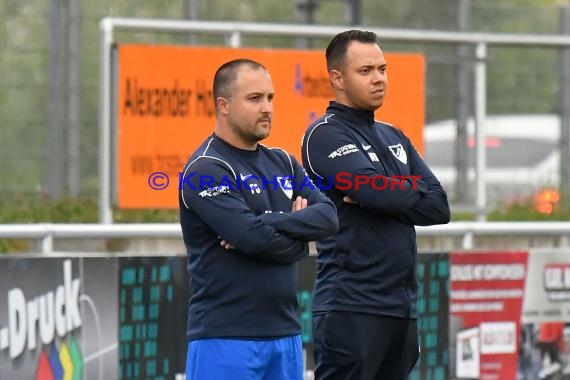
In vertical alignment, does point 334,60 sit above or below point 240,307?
above

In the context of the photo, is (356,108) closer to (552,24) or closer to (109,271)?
(109,271)

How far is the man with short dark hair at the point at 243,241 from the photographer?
573cm

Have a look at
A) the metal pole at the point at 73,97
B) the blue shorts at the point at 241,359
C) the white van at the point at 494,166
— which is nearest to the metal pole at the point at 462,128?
the white van at the point at 494,166

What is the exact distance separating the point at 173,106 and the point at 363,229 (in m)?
4.59

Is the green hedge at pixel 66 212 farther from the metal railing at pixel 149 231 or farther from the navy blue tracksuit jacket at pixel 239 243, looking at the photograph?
the navy blue tracksuit jacket at pixel 239 243

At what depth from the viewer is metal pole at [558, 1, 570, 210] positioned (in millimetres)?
12477

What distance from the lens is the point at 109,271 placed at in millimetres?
7887

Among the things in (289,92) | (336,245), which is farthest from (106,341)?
(289,92)

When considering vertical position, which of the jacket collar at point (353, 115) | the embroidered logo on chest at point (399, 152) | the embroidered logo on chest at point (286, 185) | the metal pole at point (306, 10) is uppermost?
the metal pole at point (306, 10)

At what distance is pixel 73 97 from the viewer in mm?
12258

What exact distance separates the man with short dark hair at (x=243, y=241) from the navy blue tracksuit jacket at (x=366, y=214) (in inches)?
13.6

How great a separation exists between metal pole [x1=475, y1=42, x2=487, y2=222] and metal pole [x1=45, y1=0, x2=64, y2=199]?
3.39 meters

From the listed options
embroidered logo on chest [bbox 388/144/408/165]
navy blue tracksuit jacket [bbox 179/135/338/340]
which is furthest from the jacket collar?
navy blue tracksuit jacket [bbox 179/135/338/340]

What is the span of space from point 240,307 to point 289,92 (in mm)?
5576
